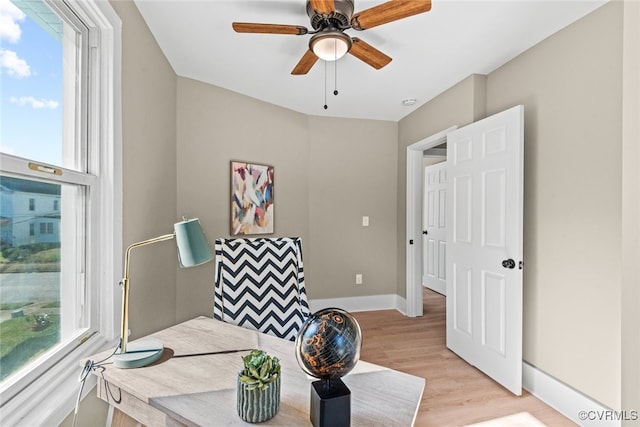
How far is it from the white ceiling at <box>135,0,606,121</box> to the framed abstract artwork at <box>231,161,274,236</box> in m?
0.74

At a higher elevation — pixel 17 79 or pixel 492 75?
pixel 492 75

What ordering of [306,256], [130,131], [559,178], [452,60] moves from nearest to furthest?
[130,131]
[559,178]
[452,60]
[306,256]

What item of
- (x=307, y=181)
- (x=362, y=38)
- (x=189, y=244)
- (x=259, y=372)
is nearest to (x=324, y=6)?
(x=362, y=38)

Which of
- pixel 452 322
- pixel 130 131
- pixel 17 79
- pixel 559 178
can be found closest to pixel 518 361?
pixel 452 322

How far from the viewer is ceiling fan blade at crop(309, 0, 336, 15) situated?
140 centimetres

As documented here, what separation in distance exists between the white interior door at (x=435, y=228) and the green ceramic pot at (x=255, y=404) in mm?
3984

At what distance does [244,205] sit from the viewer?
3.00 m

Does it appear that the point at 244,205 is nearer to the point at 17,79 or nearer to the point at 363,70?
the point at 363,70

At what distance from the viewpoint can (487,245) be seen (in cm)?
228

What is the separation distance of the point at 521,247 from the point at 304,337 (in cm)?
184

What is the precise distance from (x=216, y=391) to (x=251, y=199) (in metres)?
2.24

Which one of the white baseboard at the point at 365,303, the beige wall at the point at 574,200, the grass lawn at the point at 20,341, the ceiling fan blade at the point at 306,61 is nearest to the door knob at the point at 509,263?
the beige wall at the point at 574,200

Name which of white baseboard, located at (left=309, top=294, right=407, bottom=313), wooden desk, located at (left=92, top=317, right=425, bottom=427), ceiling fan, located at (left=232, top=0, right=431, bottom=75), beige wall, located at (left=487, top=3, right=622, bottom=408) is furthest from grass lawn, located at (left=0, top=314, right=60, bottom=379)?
white baseboard, located at (left=309, top=294, right=407, bottom=313)

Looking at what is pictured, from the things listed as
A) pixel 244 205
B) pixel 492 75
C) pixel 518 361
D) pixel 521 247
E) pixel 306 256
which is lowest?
pixel 518 361
